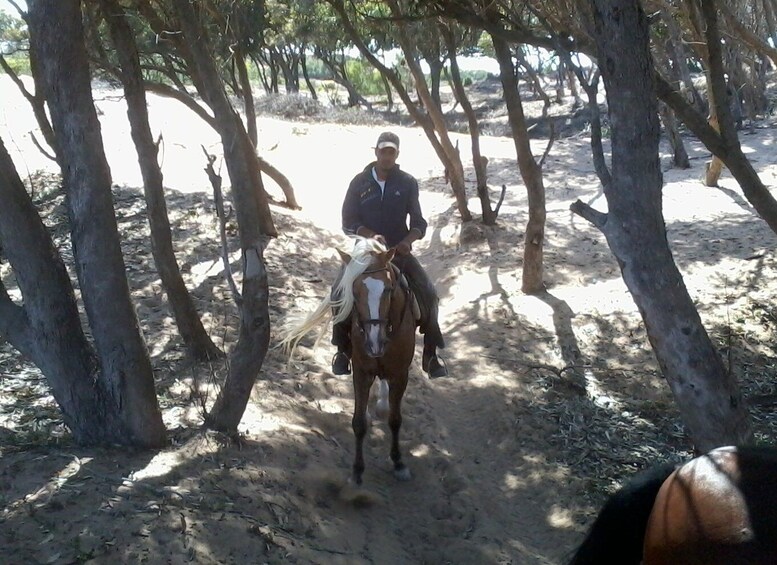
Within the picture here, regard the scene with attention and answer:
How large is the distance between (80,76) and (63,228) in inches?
264

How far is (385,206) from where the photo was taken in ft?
22.4

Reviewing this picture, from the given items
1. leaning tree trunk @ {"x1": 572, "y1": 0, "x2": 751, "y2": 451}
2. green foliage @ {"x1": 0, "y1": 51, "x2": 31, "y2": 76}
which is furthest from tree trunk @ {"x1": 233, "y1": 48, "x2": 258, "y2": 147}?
leaning tree trunk @ {"x1": 572, "y1": 0, "x2": 751, "y2": 451}

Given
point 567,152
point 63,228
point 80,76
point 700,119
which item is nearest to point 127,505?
point 80,76

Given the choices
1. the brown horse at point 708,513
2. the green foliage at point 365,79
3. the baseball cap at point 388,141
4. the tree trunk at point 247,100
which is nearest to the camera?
the brown horse at point 708,513

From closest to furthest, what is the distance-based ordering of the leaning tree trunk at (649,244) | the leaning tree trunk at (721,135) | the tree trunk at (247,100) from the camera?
1. the leaning tree trunk at (649,244)
2. the leaning tree trunk at (721,135)
3. the tree trunk at (247,100)

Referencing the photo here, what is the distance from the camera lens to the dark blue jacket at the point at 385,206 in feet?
22.4

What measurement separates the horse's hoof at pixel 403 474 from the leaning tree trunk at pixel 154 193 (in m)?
2.39

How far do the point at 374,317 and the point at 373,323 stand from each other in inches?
2.1

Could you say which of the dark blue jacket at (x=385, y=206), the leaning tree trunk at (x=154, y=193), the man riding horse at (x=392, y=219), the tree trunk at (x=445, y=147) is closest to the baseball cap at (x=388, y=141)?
the man riding horse at (x=392, y=219)

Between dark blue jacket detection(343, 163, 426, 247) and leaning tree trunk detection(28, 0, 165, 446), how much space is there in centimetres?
244

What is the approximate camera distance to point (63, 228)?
1093 centimetres

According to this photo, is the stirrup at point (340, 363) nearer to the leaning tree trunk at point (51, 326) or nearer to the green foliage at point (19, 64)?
the leaning tree trunk at point (51, 326)

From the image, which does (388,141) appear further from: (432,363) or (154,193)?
(154,193)

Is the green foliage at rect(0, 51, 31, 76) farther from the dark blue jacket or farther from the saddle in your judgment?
the saddle
